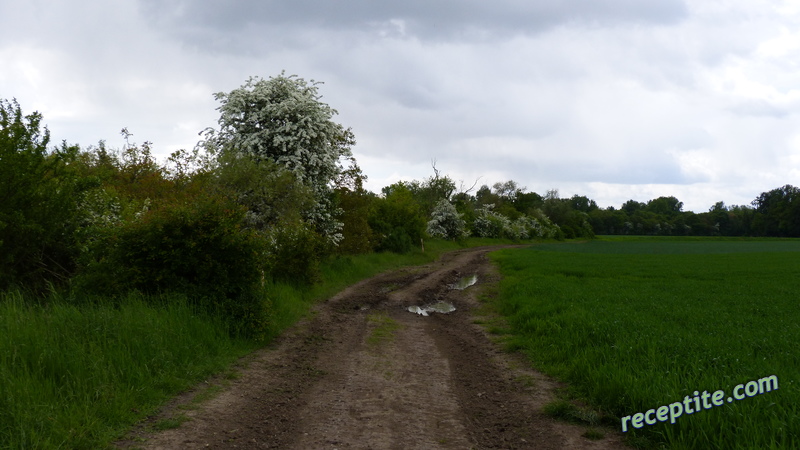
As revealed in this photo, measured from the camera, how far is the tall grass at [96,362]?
4688mm

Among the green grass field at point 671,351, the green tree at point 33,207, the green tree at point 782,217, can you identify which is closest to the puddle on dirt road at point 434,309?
the green grass field at point 671,351

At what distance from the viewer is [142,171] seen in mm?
24250

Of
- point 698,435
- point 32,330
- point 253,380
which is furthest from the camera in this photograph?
point 253,380

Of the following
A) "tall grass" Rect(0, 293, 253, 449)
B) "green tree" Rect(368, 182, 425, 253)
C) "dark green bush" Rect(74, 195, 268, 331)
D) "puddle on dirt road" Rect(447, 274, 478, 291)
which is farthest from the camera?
"green tree" Rect(368, 182, 425, 253)

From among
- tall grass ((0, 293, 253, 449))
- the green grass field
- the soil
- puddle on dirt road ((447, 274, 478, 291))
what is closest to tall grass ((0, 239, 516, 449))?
tall grass ((0, 293, 253, 449))

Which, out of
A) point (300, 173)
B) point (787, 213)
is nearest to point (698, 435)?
point (300, 173)

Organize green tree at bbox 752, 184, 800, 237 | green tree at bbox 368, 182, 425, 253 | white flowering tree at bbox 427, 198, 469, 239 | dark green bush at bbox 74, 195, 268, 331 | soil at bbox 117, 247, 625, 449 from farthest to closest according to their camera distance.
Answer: green tree at bbox 752, 184, 800, 237
white flowering tree at bbox 427, 198, 469, 239
green tree at bbox 368, 182, 425, 253
dark green bush at bbox 74, 195, 268, 331
soil at bbox 117, 247, 625, 449

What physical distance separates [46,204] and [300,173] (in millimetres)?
7571

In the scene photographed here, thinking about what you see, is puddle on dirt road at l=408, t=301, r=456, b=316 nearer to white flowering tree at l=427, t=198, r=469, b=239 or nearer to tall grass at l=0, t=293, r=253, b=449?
tall grass at l=0, t=293, r=253, b=449

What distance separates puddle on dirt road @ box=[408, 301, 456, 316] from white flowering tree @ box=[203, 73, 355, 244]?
5108mm

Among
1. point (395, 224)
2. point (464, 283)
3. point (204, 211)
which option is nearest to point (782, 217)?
point (395, 224)

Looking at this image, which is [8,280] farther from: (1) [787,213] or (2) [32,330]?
(1) [787,213]

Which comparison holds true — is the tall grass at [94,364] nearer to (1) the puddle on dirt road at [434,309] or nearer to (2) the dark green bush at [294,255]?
(2) the dark green bush at [294,255]

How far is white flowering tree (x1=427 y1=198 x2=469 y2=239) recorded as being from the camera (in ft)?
179
